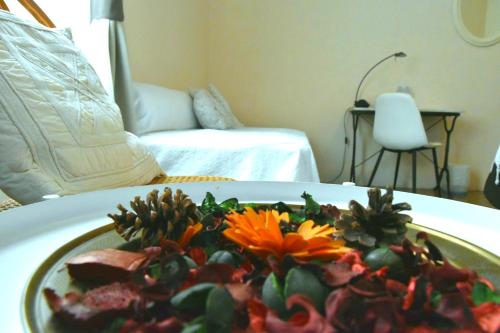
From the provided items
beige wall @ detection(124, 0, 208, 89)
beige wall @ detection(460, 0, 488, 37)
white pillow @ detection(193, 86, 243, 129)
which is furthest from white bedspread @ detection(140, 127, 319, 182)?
beige wall @ detection(460, 0, 488, 37)

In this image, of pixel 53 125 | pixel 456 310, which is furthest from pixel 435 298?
pixel 53 125

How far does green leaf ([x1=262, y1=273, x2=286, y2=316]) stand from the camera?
0.18 meters

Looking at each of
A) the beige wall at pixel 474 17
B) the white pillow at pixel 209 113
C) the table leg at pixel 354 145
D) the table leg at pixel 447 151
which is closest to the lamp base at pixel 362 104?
the table leg at pixel 354 145

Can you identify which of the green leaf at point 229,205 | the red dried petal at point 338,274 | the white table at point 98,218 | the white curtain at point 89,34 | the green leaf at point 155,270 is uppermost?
the white curtain at point 89,34

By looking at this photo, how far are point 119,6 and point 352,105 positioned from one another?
2.18 m

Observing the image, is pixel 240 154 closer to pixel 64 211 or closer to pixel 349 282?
pixel 64 211

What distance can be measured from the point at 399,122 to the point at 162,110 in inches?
63.0

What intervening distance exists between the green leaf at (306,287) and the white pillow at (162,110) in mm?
1920

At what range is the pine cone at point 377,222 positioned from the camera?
10.4 inches

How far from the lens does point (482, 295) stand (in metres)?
0.20

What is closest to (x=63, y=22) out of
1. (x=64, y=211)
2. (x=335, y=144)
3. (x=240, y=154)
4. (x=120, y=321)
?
(x=240, y=154)

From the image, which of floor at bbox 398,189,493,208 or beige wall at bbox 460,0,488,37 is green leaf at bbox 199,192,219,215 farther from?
beige wall at bbox 460,0,488,37

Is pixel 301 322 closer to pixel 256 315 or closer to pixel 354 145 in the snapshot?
pixel 256 315

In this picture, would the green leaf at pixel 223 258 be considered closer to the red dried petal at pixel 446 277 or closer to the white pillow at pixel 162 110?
the red dried petal at pixel 446 277
